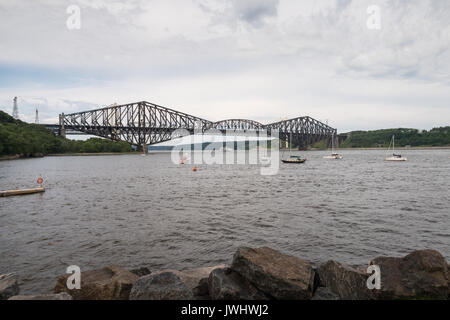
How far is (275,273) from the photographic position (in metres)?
6.28

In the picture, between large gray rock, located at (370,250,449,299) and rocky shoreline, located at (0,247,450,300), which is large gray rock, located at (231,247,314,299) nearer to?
rocky shoreline, located at (0,247,450,300)

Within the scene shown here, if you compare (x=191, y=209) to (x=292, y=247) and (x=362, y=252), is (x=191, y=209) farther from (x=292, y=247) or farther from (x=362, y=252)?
(x=362, y=252)

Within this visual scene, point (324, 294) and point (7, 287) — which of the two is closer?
point (324, 294)

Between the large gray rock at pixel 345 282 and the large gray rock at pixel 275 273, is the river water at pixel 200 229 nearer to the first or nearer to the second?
the large gray rock at pixel 345 282

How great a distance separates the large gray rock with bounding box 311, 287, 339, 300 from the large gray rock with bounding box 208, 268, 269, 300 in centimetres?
115

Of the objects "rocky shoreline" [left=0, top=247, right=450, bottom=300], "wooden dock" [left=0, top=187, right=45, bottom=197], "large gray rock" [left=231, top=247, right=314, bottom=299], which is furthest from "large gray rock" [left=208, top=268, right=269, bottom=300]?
"wooden dock" [left=0, top=187, right=45, bottom=197]

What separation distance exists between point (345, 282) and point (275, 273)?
6.13 feet

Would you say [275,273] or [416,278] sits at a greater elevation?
[275,273]

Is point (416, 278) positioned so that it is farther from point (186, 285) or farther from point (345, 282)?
point (186, 285)

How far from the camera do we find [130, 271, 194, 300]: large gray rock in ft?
19.3

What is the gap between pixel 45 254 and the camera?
11.4m

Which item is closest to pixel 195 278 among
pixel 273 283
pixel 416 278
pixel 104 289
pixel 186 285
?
pixel 186 285

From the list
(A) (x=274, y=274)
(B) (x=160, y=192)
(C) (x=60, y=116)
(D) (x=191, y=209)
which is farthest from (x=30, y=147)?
(A) (x=274, y=274)

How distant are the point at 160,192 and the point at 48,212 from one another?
10.4m
